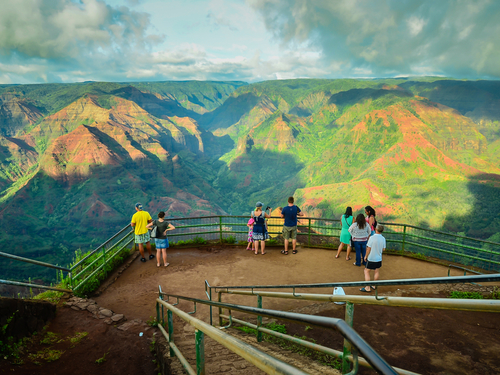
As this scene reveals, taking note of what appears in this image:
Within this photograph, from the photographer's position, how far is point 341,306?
6246 mm

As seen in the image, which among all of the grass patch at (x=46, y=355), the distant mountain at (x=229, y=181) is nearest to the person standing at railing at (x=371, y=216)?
the grass patch at (x=46, y=355)

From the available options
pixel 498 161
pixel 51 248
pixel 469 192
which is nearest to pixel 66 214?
pixel 51 248

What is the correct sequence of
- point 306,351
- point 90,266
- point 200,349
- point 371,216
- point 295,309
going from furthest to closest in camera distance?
point 371,216, point 90,266, point 295,309, point 306,351, point 200,349

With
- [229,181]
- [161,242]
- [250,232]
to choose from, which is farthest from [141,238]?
[229,181]

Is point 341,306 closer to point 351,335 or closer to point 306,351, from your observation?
point 306,351

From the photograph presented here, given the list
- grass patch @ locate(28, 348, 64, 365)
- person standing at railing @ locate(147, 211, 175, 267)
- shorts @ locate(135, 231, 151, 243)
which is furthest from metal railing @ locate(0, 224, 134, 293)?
grass patch @ locate(28, 348, 64, 365)

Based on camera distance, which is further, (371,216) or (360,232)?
(371,216)

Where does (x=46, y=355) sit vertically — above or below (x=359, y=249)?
below

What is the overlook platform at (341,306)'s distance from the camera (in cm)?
433

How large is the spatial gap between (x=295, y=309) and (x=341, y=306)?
3.08 ft

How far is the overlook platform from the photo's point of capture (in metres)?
4.33

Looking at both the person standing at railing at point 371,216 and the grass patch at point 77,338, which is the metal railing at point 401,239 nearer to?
the person standing at railing at point 371,216

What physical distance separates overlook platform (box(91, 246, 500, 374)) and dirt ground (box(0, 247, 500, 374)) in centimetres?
1

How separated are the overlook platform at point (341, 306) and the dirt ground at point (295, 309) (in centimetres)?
1
